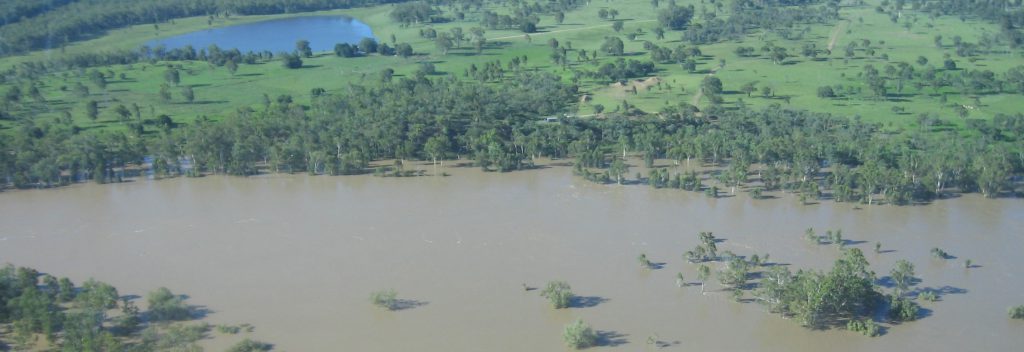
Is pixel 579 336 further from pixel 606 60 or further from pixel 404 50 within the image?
pixel 404 50

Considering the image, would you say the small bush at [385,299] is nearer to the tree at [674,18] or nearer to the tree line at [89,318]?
the tree line at [89,318]

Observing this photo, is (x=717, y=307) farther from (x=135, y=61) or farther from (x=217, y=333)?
(x=135, y=61)

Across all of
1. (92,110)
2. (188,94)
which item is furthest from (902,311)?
(188,94)

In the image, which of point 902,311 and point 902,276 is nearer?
point 902,311

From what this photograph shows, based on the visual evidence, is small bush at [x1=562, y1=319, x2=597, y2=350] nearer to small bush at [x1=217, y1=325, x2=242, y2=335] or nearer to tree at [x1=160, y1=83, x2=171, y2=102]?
small bush at [x1=217, y1=325, x2=242, y2=335]

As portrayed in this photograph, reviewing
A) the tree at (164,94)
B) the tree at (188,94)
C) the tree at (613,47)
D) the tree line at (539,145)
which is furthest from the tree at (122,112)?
the tree at (613,47)

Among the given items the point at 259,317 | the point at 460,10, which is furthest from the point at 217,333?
the point at 460,10

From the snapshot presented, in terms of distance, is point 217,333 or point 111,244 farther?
point 111,244
